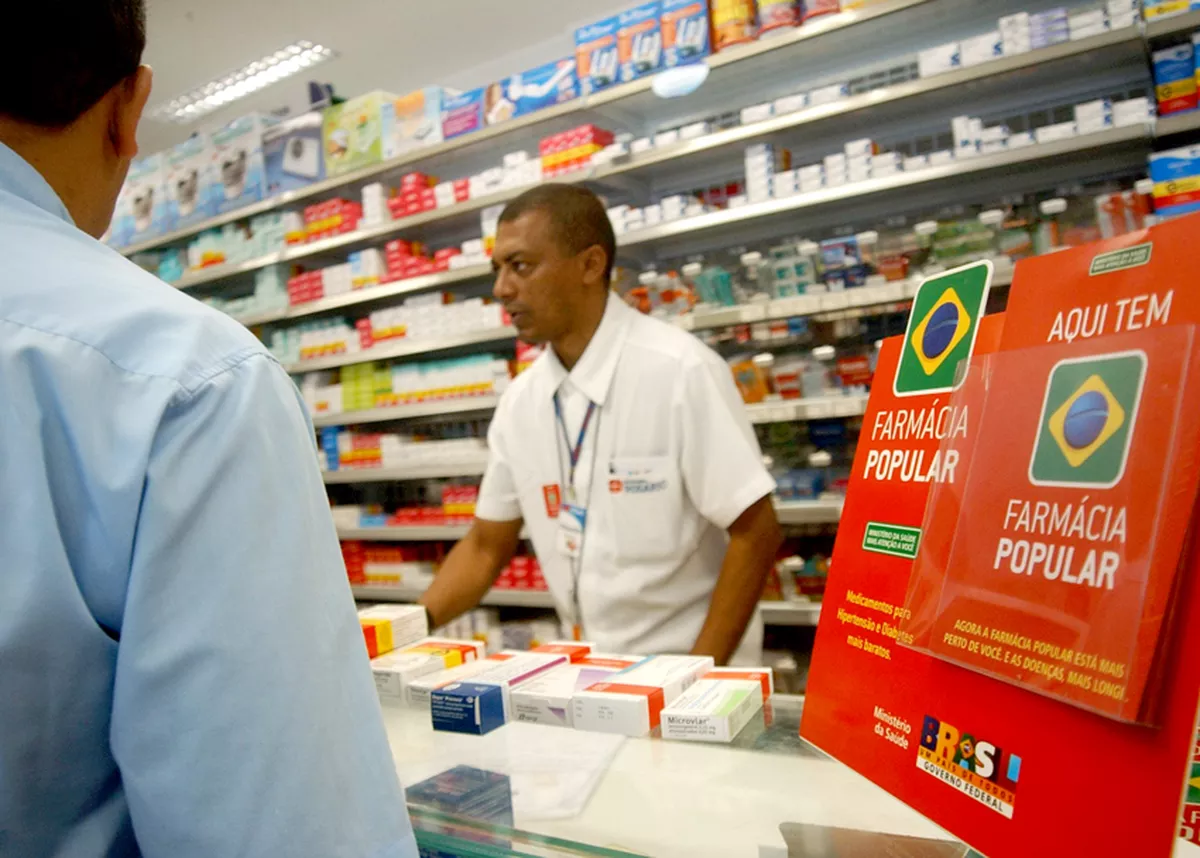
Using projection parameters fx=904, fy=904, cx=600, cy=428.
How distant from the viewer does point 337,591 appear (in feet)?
2.48

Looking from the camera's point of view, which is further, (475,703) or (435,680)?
(435,680)

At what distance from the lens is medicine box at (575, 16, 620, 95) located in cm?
378

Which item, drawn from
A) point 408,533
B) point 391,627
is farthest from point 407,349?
point 391,627

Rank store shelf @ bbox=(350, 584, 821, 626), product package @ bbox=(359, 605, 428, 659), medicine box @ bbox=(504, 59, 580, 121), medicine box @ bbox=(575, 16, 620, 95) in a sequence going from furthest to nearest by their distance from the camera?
medicine box @ bbox=(504, 59, 580, 121)
medicine box @ bbox=(575, 16, 620, 95)
store shelf @ bbox=(350, 584, 821, 626)
product package @ bbox=(359, 605, 428, 659)

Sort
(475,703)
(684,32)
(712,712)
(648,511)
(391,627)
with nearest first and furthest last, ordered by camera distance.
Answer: (712,712), (475,703), (391,627), (648,511), (684,32)

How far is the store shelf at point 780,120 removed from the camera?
2812mm

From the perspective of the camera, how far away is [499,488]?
102 inches

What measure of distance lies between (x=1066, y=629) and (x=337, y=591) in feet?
1.85

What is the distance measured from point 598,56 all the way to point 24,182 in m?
3.38

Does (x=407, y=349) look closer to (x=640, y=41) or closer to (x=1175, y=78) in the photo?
(x=640, y=41)

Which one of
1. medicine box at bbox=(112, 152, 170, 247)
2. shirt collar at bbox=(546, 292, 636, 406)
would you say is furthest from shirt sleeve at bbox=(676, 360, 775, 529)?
medicine box at bbox=(112, 152, 170, 247)

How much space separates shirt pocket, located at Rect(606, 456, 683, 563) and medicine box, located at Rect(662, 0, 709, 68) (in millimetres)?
Result: 1992

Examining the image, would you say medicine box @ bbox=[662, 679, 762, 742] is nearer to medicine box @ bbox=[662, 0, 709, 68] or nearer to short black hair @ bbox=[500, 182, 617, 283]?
short black hair @ bbox=[500, 182, 617, 283]

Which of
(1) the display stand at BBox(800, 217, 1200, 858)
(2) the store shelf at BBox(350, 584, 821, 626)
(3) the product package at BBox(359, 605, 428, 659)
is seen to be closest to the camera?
(1) the display stand at BBox(800, 217, 1200, 858)
